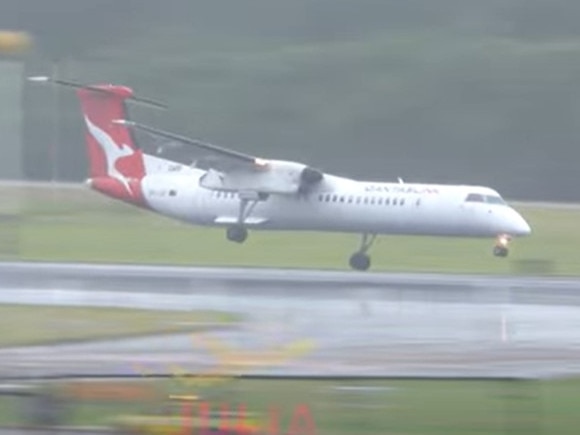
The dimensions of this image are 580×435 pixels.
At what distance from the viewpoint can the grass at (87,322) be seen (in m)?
12.2

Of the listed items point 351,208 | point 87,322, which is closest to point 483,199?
point 351,208

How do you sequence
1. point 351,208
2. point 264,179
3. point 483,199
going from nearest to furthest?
1. point 483,199
2. point 351,208
3. point 264,179

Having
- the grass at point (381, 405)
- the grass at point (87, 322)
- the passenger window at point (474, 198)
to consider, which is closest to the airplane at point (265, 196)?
the passenger window at point (474, 198)

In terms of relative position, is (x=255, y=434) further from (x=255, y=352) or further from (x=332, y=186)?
(x=332, y=186)

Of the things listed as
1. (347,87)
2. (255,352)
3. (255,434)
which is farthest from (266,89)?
(255,434)

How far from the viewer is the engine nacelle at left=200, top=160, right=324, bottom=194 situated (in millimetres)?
35188

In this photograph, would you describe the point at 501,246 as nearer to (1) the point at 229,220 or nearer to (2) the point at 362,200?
(2) the point at 362,200

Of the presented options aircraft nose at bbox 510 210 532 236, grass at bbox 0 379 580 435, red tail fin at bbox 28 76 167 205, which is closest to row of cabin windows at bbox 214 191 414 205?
red tail fin at bbox 28 76 167 205

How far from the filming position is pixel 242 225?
3453 centimetres

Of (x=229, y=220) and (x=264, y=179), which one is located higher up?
(x=264, y=179)

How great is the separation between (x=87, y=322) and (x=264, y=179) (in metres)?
21.3

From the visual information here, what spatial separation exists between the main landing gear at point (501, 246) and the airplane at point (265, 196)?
0.06 ft

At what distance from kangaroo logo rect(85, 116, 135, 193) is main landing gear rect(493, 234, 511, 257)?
6532 millimetres

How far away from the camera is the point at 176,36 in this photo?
55562 mm
